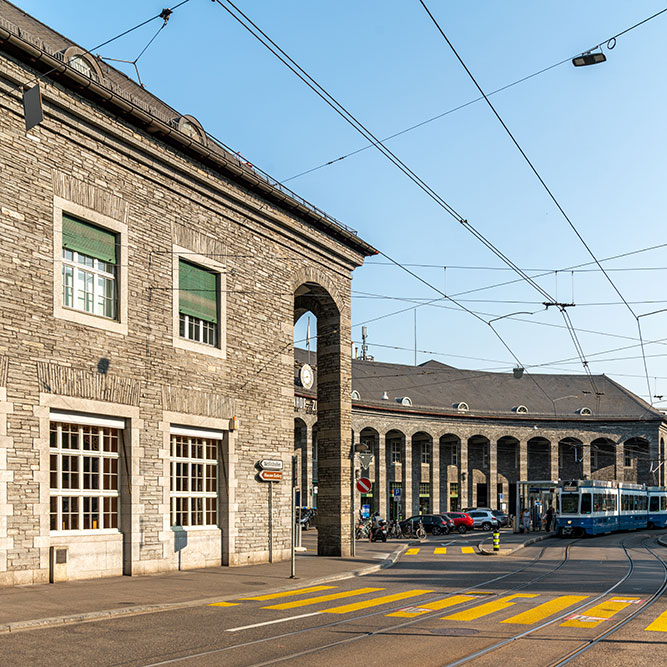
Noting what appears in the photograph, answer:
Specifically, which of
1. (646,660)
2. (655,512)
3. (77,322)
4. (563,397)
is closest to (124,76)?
(77,322)

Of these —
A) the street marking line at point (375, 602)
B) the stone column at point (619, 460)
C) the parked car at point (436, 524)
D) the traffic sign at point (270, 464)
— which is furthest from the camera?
the stone column at point (619, 460)

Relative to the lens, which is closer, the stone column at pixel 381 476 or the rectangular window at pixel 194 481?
the rectangular window at pixel 194 481

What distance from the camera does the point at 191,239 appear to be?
22.9m

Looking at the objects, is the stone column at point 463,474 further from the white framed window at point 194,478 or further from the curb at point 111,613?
the curb at point 111,613

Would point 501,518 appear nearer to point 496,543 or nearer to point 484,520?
point 484,520

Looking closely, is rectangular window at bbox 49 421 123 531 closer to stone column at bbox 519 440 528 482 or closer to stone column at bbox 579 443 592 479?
stone column at bbox 519 440 528 482

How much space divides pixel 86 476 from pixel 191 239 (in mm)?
6975

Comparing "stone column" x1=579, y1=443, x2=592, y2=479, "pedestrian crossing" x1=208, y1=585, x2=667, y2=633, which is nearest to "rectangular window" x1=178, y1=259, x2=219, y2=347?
"pedestrian crossing" x1=208, y1=585, x2=667, y2=633

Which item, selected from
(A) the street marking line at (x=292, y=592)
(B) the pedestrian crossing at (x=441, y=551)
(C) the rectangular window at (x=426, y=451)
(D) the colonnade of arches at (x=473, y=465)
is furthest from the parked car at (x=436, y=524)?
(A) the street marking line at (x=292, y=592)

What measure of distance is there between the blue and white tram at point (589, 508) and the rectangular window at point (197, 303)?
28.1 meters

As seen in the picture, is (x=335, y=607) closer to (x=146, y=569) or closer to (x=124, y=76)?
(x=146, y=569)

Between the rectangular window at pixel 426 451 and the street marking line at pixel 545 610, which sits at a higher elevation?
the street marking line at pixel 545 610

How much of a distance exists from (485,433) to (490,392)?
569 cm

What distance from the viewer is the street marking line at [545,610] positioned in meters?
13.2
